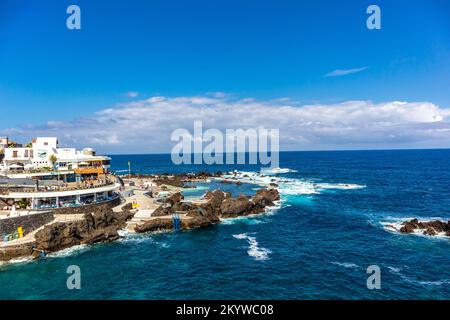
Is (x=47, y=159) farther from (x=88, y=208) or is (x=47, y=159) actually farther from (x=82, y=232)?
(x=82, y=232)

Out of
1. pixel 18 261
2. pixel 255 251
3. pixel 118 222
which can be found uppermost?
pixel 118 222

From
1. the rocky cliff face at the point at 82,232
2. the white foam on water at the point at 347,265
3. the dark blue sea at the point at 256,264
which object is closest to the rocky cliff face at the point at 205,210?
the dark blue sea at the point at 256,264

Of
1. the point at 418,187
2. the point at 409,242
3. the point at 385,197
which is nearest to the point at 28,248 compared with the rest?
the point at 409,242

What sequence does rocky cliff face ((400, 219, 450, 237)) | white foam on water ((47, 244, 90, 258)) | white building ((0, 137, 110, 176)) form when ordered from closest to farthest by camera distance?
white foam on water ((47, 244, 90, 258))
rocky cliff face ((400, 219, 450, 237))
white building ((0, 137, 110, 176))

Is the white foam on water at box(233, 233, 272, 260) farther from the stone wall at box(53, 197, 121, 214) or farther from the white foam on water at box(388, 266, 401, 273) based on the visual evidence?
the stone wall at box(53, 197, 121, 214)

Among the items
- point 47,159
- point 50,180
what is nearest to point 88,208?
point 50,180

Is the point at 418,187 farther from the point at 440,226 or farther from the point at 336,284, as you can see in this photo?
the point at 336,284

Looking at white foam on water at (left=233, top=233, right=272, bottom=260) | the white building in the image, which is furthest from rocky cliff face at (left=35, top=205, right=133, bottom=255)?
the white building
